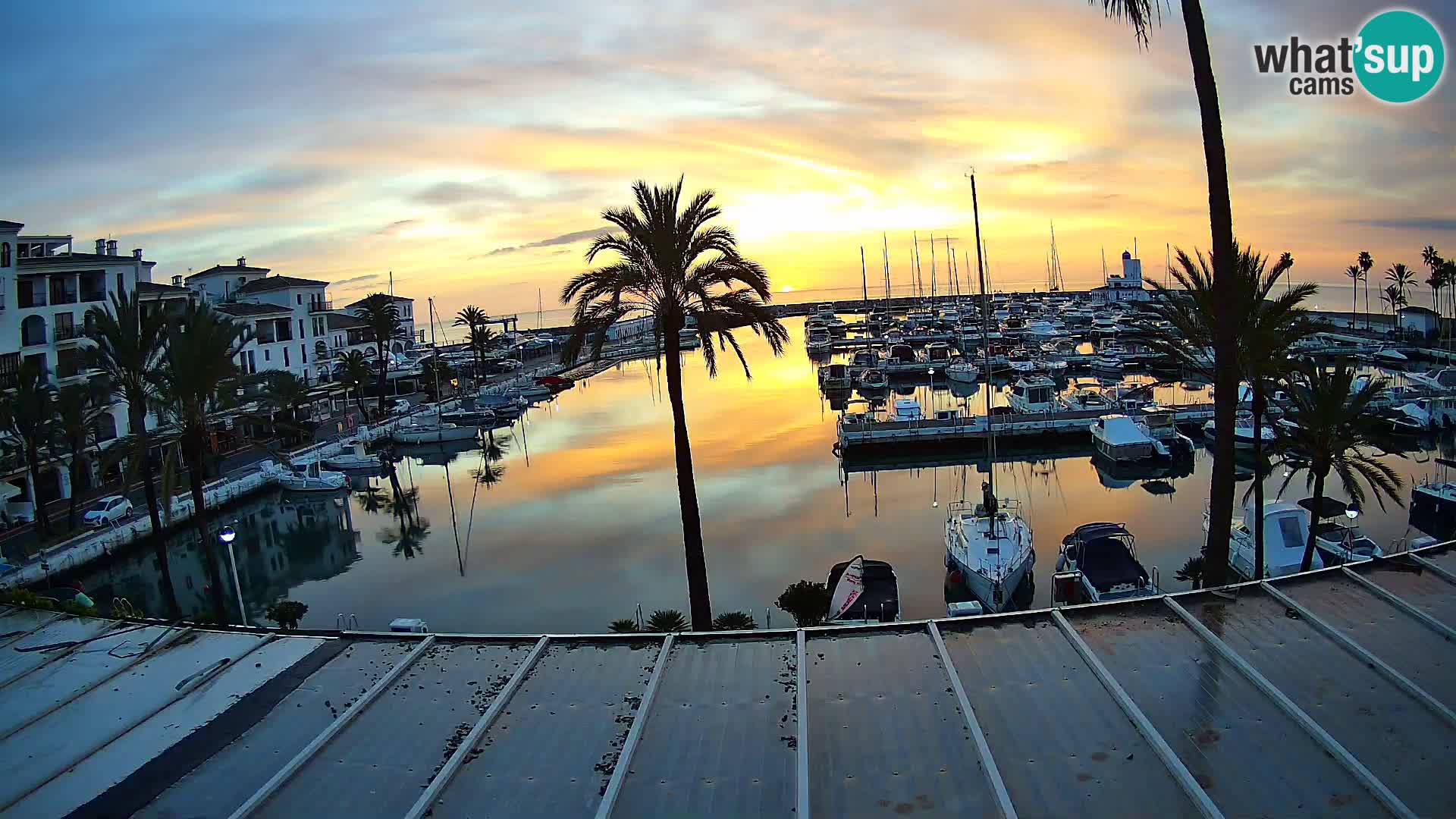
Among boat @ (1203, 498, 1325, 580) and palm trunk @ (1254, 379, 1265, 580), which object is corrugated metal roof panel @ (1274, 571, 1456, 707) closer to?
palm trunk @ (1254, 379, 1265, 580)

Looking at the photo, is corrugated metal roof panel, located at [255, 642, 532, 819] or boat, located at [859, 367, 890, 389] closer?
corrugated metal roof panel, located at [255, 642, 532, 819]

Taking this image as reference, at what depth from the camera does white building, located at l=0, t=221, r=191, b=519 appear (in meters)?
34.4

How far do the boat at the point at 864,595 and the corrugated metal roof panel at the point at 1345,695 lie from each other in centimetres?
942

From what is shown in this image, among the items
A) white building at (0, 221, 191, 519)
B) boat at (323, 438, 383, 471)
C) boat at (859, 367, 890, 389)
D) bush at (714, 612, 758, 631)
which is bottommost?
bush at (714, 612, 758, 631)

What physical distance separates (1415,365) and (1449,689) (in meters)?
63.7

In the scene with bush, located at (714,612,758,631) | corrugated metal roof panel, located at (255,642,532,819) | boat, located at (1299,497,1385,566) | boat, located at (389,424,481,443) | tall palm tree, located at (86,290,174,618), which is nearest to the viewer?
corrugated metal roof panel, located at (255,642,532,819)

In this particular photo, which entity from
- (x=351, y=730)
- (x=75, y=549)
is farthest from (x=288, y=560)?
(x=351, y=730)

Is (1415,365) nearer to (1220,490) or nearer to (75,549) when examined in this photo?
(1220,490)

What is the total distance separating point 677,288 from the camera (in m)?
17.6

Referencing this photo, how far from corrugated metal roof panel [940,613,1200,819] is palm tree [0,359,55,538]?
33104 mm

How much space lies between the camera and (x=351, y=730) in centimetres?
802

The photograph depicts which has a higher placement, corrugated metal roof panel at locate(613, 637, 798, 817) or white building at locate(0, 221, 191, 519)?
white building at locate(0, 221, 191, 519)

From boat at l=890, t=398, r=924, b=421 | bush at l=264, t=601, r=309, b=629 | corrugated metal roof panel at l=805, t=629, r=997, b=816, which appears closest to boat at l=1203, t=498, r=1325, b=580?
corrugated metal roof panel at l=805, t=629, r=997, b=816

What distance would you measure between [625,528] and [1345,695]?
83.9 ft
